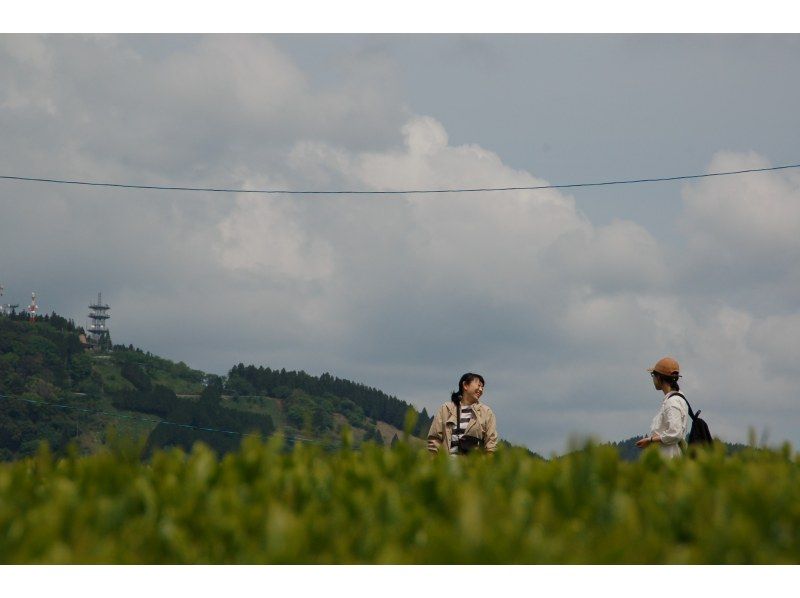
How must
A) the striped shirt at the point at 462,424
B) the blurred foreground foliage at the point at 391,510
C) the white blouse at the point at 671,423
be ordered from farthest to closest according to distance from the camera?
the striped shirt at the point at 462,424 < the white blouse at the point at 671,423 < the blurred foreground foliage at the point at 391,510

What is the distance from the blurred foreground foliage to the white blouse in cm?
518

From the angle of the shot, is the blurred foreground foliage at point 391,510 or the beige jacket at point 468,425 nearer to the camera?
the blurred foreground foliage at point 391,510

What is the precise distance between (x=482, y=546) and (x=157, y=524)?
5.19 feet

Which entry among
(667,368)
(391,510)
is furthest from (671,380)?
(391,510)

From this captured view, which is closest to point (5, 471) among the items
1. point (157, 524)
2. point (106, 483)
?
point (106, 483)

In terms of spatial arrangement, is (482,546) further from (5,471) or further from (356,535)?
(5,471)

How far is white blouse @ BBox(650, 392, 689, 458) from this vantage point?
36.7 feet

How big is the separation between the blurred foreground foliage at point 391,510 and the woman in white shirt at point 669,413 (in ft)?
17.0

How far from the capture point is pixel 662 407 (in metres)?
11.4

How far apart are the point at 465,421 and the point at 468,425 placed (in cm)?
7

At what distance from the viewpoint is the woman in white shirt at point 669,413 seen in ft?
36.7

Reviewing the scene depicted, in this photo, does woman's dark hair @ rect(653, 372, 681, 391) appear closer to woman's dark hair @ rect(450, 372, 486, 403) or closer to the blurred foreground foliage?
woman's dark hair @ rect(450, 372, 486, 403)

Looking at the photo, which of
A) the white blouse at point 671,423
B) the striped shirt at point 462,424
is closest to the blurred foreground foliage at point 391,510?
the white blouse at point 671,423

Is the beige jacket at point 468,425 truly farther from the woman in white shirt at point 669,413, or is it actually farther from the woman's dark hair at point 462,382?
the woman in white shirt at point 669,413
